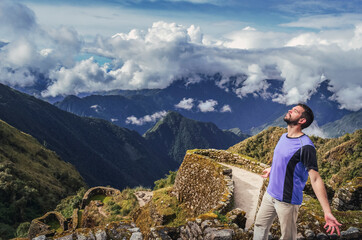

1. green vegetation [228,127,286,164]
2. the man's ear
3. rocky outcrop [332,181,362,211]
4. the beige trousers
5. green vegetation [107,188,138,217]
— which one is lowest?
green vegetation [228,127,286,164]

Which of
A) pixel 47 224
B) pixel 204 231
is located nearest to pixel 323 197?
pixel 204 231

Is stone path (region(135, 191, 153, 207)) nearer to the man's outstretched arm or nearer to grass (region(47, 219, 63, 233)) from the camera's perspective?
grass (region(47, 219, 63, 233))

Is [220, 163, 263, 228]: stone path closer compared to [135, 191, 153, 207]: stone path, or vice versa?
[220, 163, 263, 228]: stone path

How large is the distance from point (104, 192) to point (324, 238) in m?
40.8

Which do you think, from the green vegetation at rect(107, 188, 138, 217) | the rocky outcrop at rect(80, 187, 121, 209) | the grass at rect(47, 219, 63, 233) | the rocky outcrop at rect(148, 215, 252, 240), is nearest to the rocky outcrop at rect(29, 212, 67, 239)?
the grass at rect(47, 219, 63, 233)

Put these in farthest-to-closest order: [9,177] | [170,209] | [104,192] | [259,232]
A: [9,177] → [104,192] → [170,209] → [259,232]

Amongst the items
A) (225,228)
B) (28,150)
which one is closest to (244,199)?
(225,228)

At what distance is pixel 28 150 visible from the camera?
3644 inches

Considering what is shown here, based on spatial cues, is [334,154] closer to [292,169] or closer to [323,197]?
[292,169]

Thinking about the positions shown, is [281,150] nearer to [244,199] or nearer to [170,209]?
[244,199]

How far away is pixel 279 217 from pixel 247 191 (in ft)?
33.7

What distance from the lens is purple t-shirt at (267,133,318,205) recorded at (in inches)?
245

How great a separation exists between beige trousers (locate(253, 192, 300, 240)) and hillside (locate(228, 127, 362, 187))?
26.1 m

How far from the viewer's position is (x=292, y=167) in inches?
256
